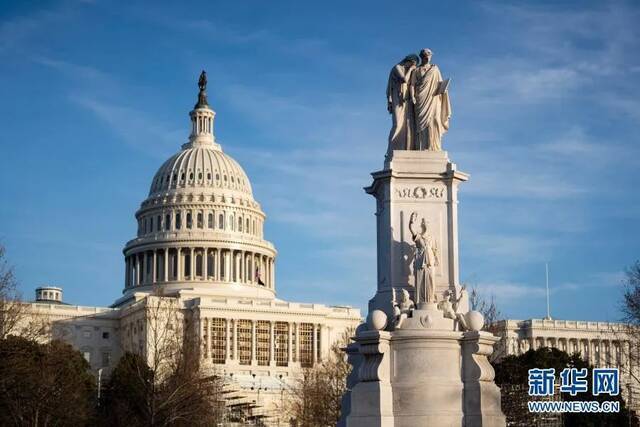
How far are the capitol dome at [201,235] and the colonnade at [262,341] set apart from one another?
378 inches

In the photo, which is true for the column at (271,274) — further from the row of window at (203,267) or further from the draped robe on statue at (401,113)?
the draped robe on statue at (401,113)

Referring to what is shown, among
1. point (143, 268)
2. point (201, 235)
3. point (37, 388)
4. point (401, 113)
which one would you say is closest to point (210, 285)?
point (201, 235)

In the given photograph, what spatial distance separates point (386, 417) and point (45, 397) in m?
38.6

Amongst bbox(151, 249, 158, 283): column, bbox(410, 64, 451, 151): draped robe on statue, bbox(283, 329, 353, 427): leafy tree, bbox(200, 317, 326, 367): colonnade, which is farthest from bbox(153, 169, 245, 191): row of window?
bbox(410, 64, 451, 151): draped robe on statue

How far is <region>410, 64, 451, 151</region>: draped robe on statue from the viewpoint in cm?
2991

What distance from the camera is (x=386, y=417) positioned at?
26.9 metres

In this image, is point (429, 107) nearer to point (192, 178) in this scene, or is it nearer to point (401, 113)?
point (401, 113)

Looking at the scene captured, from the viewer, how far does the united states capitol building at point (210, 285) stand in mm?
164000

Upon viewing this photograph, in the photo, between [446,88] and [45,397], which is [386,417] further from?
[45,397]

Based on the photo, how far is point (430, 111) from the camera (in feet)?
98.2

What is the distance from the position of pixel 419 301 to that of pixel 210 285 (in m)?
149

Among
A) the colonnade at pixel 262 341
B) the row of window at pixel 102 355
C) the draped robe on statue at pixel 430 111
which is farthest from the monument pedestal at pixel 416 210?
the row of window at pixel 102 355

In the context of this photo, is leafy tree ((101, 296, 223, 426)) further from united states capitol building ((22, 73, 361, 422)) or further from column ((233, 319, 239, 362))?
column ((233, 319, 239, 362))

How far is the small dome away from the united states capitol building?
156 mm
